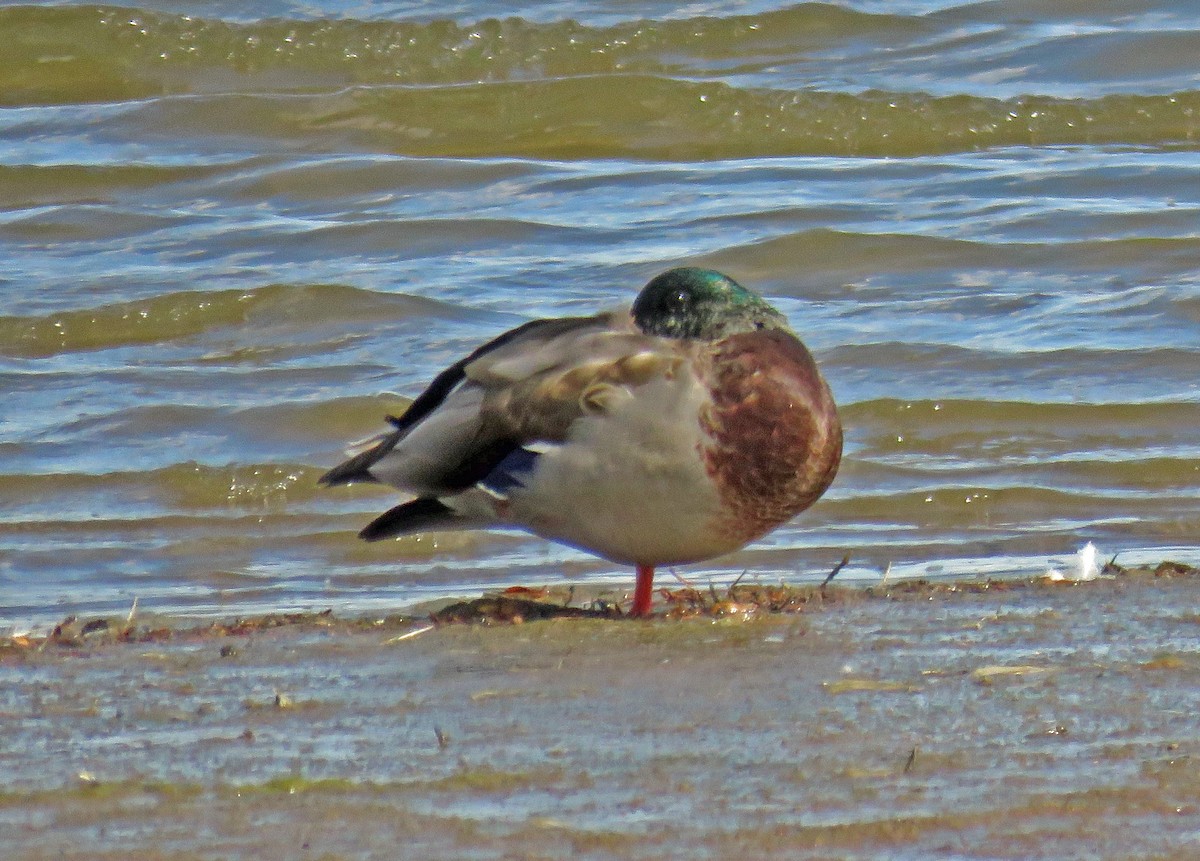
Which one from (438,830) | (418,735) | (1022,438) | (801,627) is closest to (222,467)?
(1022,438)

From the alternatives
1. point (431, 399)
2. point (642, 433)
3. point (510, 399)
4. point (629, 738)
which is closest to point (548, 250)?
point (431, 399)

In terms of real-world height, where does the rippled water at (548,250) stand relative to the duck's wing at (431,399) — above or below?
below

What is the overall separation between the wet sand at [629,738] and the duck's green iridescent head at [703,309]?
651 mm

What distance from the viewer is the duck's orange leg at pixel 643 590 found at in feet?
14.5

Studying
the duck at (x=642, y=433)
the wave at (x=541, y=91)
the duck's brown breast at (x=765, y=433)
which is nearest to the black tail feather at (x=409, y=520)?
the duck at (x=642, y=433)

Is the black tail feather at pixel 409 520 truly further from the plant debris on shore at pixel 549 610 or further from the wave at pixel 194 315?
the wave at pixel 194 315

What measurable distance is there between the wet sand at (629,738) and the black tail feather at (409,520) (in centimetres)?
54

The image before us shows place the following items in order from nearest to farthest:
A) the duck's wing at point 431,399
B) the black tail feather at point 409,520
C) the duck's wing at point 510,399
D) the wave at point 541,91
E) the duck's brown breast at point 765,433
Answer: the duck's brown breast at point 765,433 → the duck's wing at point 510,399 → the duck's wing at point 431,399 → the black tail feather at point 409,520 → the wave at point 541,91

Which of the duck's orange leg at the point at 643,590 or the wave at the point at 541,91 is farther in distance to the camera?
the wave at the point at 541,91

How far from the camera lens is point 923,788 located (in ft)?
8.82

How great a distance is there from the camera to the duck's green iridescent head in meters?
4.45

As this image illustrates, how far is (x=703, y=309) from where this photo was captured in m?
4.46

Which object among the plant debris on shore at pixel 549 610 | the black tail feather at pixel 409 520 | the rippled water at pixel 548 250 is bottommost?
the rippled water at pixel 548 250

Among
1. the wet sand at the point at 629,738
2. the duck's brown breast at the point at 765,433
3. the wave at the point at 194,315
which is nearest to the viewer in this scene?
the wet sand at the point at 629,738
